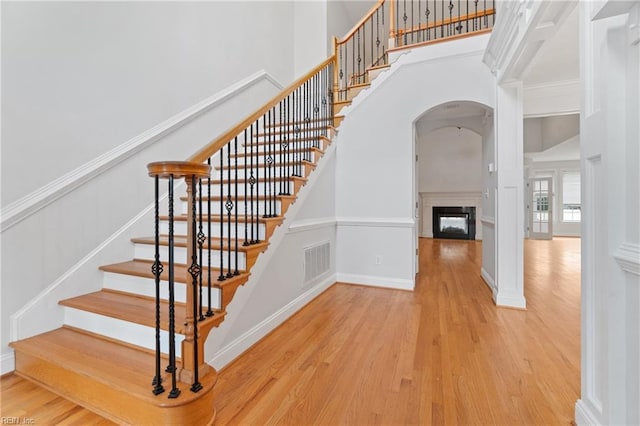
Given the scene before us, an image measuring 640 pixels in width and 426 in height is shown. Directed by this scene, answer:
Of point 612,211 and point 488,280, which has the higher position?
point 612,211

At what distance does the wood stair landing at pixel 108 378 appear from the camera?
1293 mm

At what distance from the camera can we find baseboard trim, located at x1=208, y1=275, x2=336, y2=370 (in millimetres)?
1854

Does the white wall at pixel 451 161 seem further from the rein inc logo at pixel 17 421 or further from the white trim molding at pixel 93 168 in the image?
the rein inc logo at pixel 17 421

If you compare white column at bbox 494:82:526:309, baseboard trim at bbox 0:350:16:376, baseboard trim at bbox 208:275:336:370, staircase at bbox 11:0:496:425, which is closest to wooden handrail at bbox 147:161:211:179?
staircase at bbox 11:0:496:425

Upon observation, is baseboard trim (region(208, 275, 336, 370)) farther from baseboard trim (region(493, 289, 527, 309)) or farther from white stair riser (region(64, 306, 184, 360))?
baseboard trim (region(493, 289, 527, 309))

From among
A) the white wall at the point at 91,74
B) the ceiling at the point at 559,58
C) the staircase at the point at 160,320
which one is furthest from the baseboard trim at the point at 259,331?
the ceiling at the point at 559,58

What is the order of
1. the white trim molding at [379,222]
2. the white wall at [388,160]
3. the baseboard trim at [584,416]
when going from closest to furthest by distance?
the baseboard trim at [584,416] < the white wall at [388,160] < the white trim molding at [379,222]

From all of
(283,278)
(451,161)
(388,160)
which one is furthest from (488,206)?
(451,161)

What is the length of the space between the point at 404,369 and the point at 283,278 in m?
1.20

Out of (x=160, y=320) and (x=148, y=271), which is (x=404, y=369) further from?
(x=148, y=271)

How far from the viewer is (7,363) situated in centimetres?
Answer: 175

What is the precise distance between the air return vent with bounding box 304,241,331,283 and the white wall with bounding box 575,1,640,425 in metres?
2.16

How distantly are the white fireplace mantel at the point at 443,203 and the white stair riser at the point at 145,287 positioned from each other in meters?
7.83

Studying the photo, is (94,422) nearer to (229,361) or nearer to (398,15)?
(229,361)
